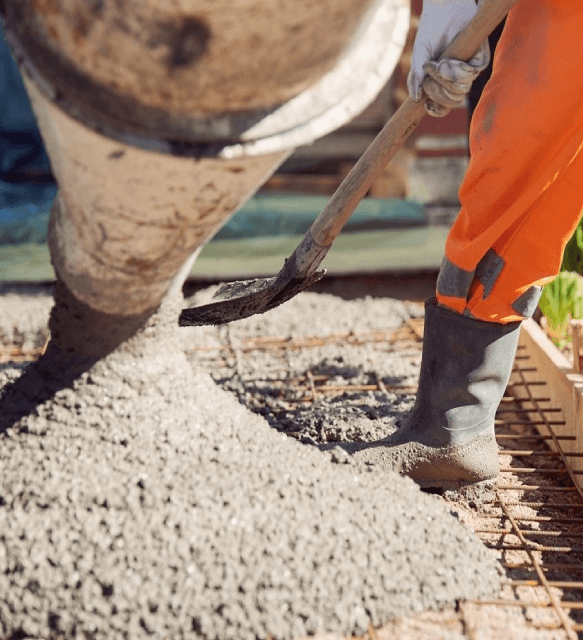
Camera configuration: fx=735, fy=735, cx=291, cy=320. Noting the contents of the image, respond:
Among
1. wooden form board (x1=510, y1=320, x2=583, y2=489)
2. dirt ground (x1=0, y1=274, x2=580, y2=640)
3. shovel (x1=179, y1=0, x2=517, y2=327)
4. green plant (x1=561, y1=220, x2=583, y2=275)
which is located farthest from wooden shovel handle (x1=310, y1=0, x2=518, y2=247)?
green plant (x1=561, y1=220, x2=583, y2=275)

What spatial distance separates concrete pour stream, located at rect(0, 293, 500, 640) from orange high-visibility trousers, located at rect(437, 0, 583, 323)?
523 mm

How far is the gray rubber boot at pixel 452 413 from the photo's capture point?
1812 millimetres

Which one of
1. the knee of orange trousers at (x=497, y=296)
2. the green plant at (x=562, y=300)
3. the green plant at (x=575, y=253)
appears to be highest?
the knee of orange trousers at (x=497, y=296)

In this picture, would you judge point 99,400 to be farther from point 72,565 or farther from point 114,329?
point 72,565

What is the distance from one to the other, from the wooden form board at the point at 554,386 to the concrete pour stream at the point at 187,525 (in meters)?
0.69

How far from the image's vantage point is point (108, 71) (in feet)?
3.03

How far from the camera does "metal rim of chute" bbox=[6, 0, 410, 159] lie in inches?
38.7

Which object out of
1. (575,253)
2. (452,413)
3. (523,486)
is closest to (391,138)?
(452,413)

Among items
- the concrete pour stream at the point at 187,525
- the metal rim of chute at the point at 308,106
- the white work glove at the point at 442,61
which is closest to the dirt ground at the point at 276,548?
the concrete pour stream at the point at 187,525

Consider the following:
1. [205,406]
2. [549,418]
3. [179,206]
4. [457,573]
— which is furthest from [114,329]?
[549,418]

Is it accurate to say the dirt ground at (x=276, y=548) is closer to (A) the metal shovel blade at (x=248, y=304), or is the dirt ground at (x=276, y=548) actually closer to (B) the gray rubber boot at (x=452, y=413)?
(B) the gray rubber boot at (x=452, y=413)

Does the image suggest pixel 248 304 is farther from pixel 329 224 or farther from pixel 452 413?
A: pixel 452 413

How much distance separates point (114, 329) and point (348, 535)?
0.61 m

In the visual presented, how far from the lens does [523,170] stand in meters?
1.63
